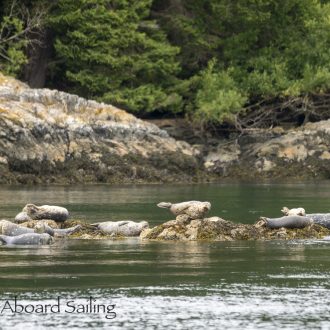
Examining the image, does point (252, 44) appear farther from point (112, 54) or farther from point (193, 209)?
point (193, 209)

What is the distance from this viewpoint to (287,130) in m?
63.8

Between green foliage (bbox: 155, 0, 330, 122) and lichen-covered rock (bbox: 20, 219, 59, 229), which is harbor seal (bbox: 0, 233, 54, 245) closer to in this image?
lichen-covered rock (bbox: 20, 219, 59, 229)

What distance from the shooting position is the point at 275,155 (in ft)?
202

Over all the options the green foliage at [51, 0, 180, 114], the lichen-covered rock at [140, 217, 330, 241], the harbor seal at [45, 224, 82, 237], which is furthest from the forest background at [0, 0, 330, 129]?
the lichen-covered rock at [140, 217, 330, 241]

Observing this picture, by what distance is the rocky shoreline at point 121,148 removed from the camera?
2144 inches

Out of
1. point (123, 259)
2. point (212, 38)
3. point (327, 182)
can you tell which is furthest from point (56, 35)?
point (123, 259)

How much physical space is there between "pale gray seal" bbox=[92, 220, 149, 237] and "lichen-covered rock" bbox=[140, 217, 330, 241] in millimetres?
472

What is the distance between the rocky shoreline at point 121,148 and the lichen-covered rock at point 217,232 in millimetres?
23061

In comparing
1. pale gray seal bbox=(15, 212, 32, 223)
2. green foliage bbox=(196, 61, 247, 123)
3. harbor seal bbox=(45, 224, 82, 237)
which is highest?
green foliage bbox=(196, 61, 247, 123)

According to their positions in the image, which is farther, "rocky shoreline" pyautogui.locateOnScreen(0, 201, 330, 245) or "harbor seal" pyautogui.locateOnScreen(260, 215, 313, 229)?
"harbor seal" pyautogui.locateOnScreen(260, 215, 313, 229)

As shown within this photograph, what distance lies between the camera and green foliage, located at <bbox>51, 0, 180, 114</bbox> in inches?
2434

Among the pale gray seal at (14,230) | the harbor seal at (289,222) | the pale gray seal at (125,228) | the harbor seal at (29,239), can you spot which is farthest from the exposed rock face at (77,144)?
the harbor seal at (29,239)

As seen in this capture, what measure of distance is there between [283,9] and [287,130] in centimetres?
668

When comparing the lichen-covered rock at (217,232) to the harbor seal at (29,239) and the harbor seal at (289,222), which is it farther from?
the harbor seal at (29,239)
